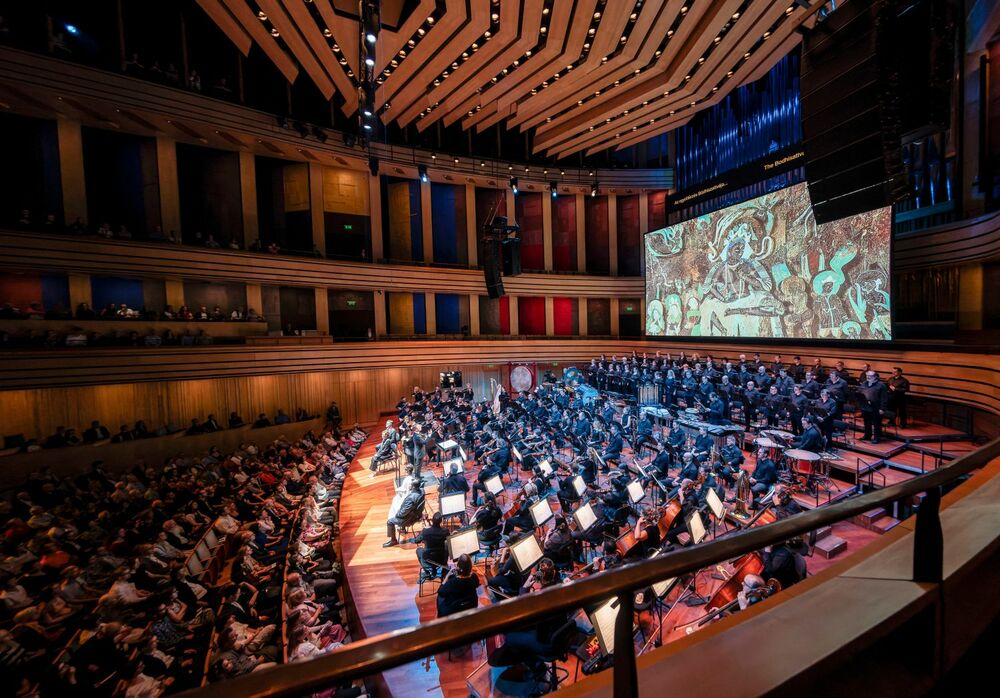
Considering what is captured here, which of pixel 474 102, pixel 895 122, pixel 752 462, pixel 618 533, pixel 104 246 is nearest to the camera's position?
pixel 895 122

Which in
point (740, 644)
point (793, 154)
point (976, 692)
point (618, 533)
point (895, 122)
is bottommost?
point (618, 533)

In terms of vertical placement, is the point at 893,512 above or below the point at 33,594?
above

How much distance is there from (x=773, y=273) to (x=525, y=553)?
1498cm

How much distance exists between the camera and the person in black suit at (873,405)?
9875 mm

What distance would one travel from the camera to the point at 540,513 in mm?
6609

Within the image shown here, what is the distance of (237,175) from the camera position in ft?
63.3

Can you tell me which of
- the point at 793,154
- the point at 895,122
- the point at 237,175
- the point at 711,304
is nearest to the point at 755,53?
the point at 793,154

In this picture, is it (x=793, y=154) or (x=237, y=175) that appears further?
(x=237, y=175)

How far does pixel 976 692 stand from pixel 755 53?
18589 millimetres

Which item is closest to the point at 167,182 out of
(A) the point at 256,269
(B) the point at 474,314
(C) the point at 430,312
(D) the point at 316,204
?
(A) the point at 256,269

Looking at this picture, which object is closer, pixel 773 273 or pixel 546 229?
pixel 773 273

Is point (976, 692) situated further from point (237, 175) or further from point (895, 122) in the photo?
point (237, 175)

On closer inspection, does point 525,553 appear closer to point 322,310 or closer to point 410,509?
point 410,509

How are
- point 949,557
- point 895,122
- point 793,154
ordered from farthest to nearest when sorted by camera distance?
1. point 793,154
2. point 895,122
3. point 949,557
